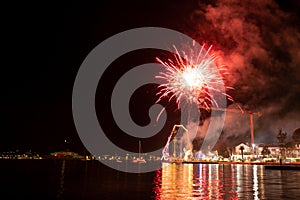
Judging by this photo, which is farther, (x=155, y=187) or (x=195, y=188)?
(x=155, y=187)

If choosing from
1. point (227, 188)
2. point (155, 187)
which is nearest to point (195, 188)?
point (227, 188)

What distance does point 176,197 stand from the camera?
1738 cm

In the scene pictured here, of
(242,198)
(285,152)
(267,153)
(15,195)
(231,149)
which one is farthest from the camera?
(231,149)

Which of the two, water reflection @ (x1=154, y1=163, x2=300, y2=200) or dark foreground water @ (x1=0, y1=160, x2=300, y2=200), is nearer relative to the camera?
water reflection @ (x1=154, y1=163, x2=300, y2=200)

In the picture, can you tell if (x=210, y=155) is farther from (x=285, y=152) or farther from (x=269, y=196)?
(x=269, y=196)

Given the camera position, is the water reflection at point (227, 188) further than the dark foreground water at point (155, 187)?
No

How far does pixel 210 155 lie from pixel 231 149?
12.1 metres

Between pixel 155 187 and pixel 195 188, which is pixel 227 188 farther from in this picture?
pixel 155 187

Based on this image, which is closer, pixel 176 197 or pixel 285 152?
pixel 176 197

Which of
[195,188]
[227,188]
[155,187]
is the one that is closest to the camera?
[195,188]

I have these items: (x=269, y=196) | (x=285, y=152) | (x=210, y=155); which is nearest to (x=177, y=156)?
(x=210, y=155)

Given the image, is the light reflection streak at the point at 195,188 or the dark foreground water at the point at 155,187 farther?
the dark foreground water at the point at 155,187

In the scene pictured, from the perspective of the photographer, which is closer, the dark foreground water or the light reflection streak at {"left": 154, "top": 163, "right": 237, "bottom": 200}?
the light reflection streak at {"left": 154, "top": 163, "right": 237, "bottom": 200}

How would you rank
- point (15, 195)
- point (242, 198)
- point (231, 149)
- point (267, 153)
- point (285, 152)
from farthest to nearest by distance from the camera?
point (231, 149) → point (267, 153) → point (285, 152) → point (15, 195) → point (242, 198)
